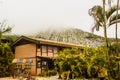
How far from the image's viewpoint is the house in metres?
34.7

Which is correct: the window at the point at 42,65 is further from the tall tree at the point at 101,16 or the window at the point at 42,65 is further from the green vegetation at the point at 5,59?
the tall tree at the point at 101,16

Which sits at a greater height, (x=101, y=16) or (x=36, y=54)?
(x=101, y=16)

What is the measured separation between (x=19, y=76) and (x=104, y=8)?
16.5m

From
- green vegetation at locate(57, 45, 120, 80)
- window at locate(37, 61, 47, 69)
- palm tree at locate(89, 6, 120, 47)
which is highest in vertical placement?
palm tree at locate(89, 6, 120, 47)

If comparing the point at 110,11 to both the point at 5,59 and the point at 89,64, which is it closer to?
the point at 89,64

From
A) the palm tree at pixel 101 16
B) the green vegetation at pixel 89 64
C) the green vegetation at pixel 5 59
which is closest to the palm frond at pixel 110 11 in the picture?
the palm tree at pixel 101 16

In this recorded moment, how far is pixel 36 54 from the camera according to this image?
34625mm

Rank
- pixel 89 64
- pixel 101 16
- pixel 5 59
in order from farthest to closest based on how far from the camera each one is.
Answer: pixel 5 59, pixel 89 64, pixel 101 16

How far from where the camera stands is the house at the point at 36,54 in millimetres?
34688

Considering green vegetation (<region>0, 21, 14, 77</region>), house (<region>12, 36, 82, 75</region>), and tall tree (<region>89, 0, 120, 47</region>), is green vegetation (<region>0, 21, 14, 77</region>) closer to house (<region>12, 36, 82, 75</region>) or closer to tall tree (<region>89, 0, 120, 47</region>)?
house (<region>12, 36, 82, 75</region>)

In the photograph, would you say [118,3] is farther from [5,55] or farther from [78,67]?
[5,55]

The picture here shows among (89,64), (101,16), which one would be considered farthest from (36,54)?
(101,16)

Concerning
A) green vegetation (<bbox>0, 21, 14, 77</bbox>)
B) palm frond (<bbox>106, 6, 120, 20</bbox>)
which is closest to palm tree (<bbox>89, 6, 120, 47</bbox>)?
palm frond (<bbox>106, 6, 120, 20</bbox>)

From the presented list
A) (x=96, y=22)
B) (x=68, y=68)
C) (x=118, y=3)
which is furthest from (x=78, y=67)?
(x=118, y=3)
